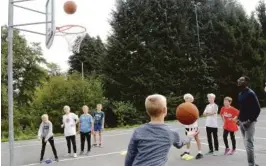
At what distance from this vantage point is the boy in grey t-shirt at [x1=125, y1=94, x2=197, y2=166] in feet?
12.3

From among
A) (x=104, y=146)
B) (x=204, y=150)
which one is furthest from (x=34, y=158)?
(x=204, y=150)

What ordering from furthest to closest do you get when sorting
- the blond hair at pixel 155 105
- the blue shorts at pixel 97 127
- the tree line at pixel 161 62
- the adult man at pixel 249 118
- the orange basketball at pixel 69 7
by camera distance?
1. the tree line at pixel 161 62
2. the blue shorts at pixel 97 127
3. the orange basketball at pixel 69 7
4. the adult man at pixel 249 118
5. the blond hair at pixel 155 105

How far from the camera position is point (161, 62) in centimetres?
3069

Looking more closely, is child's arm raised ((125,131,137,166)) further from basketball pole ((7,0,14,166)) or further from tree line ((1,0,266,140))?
tree line ((1,0,266,140))

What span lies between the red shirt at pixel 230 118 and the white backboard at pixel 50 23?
4.86 meters

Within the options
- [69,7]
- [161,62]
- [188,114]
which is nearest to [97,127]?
[69,7]

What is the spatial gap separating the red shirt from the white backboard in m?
4.86

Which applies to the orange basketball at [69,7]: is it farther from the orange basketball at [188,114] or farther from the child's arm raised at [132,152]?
the child's arm raised at [132,152]

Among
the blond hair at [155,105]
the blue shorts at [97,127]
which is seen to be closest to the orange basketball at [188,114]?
the blond hair at [155,105]

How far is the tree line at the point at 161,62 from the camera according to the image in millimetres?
28672

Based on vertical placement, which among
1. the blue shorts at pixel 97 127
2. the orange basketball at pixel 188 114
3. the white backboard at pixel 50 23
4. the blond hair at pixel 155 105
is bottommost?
the blue shorts at pixel 97 127

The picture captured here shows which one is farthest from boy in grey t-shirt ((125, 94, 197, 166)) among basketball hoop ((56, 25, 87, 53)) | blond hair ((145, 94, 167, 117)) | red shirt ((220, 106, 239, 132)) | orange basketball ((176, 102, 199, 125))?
basketball hoop ((56, 25, 87, 53))

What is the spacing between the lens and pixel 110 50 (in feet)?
98.9

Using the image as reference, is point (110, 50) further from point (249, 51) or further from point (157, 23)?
point (249, 51)
